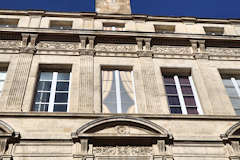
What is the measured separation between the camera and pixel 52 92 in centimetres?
871

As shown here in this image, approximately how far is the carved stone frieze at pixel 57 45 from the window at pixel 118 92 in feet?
5.24

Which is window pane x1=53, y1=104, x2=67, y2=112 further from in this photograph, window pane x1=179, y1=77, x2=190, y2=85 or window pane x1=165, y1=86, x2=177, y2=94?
window pane x1=179, y1=77, x2=190, y2=85

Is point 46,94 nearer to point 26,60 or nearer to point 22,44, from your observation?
point 26,60

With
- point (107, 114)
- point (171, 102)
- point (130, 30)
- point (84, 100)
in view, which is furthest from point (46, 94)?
point (130, 30)

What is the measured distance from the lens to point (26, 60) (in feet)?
30.3

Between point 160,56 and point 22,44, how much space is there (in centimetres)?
497

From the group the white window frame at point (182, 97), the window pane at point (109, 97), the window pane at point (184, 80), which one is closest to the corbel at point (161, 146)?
the white window frame at point (182, 97)

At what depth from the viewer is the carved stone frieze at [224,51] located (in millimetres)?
10581

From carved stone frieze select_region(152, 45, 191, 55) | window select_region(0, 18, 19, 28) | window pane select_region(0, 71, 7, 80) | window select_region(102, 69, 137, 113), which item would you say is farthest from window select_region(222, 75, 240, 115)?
window select_region(0, 18, 19, 28)

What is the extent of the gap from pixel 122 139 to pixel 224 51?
19.6 feet

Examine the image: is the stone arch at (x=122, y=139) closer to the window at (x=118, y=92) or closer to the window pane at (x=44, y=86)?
the window at (x=118, y=92)

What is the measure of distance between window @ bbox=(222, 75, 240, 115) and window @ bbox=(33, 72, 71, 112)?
542 cm

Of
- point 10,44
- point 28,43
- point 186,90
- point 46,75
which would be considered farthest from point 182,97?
point 10,44

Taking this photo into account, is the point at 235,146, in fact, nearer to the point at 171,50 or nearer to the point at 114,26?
the point at 171,50
